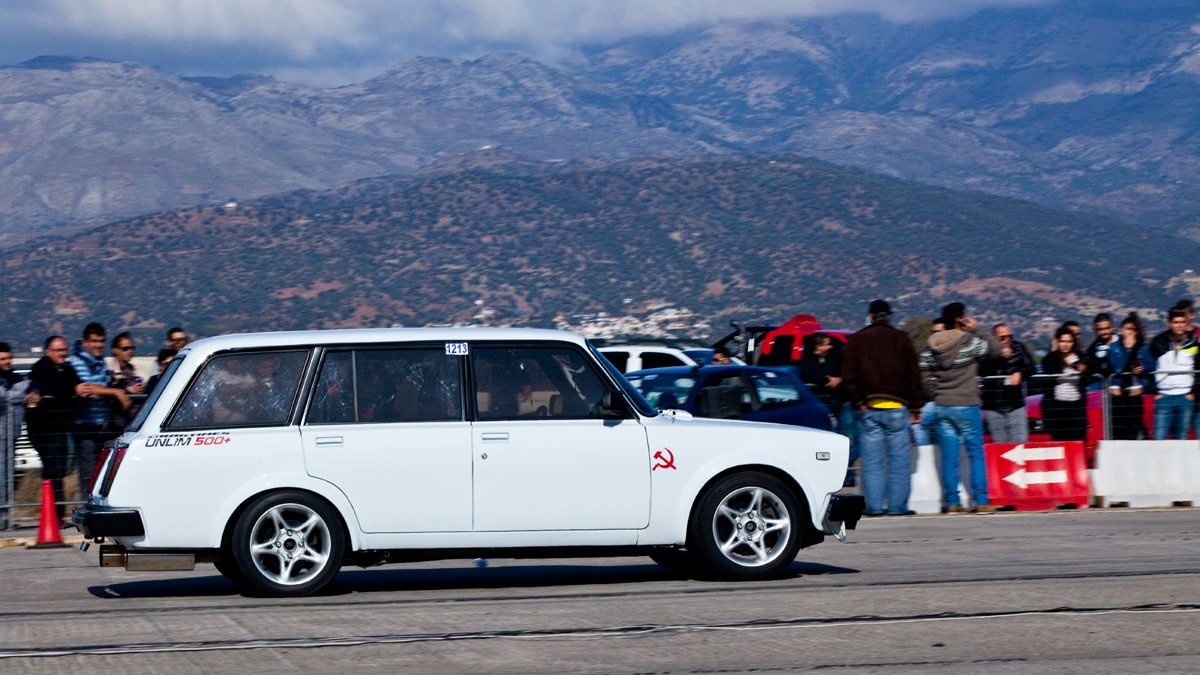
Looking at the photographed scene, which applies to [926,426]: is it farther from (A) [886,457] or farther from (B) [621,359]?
(B) [621,359]

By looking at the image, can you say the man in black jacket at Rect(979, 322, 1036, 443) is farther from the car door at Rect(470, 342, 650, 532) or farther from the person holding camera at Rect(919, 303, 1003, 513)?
the car door at Rect(470, 342, 650, 532)

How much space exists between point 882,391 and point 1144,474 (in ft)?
11.2

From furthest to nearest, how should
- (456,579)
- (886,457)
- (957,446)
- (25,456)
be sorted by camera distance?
(957,446)
(886,457)
(25,456)
(456,579)

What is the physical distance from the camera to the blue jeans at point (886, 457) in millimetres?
15391

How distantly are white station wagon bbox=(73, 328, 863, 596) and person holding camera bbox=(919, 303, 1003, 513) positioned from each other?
5853 millimetres

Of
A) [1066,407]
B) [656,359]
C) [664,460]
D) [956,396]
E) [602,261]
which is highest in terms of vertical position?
[602,261]

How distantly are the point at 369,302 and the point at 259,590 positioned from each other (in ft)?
467

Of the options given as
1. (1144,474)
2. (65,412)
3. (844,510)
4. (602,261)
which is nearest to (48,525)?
(65,412)

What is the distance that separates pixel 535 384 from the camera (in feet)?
32.6

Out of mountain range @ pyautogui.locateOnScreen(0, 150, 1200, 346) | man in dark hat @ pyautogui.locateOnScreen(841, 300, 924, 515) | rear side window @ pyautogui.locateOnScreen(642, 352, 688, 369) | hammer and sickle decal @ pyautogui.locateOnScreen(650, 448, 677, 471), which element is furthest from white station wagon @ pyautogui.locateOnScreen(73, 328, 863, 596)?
mountain range @ pyautogui.locateOnScreen(0, 150, 1200, 346)

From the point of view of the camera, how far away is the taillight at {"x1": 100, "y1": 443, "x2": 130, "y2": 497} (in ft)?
30.9

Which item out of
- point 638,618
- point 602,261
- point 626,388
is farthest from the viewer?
point 602,261

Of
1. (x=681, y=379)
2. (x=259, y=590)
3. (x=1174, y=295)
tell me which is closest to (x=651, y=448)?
(x=259, y=590)

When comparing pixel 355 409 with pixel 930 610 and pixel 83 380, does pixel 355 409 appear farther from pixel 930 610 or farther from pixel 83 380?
pixel 83 380
